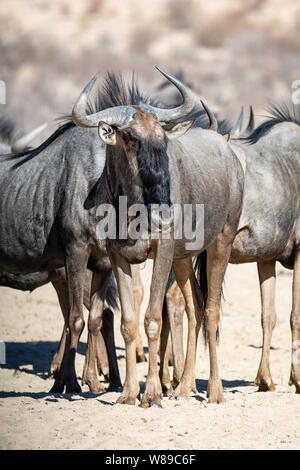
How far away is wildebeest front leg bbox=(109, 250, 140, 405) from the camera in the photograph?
564cm

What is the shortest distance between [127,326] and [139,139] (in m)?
1.31

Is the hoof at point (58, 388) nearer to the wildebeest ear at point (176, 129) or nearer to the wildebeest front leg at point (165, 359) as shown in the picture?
the wildebeest front leg at point (165, 359)

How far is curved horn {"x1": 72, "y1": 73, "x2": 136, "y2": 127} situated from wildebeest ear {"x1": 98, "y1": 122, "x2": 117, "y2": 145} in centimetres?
6

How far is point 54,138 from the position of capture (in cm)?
721

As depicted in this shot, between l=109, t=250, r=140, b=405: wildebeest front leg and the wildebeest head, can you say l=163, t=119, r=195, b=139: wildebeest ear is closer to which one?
the wildebeest head

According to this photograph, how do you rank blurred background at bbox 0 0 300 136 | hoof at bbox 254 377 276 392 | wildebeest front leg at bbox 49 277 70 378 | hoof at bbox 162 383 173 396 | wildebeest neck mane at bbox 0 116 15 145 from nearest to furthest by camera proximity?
1. hoof at bbox 162 383 173 396
2. hoof at bbox 254 377 276 392
3. wildebeest front leg at bbox 49 277 70 378
4. wildebeest neck mane at bbox 0 116 15 145
5. blurred background at bbox 0 0 300 136

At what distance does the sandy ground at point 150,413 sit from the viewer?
184 inches

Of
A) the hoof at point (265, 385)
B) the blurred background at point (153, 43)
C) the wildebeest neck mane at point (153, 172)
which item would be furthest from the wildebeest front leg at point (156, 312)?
the blurred background at point (153, 43)

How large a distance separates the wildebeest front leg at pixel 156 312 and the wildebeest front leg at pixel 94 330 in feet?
3.87

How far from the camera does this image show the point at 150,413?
5.30 meters

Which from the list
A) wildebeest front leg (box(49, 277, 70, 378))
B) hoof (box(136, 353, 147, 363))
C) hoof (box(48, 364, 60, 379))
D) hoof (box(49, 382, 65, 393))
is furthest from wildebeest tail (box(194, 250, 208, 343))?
hoof (box(136, 353, 147, 363))

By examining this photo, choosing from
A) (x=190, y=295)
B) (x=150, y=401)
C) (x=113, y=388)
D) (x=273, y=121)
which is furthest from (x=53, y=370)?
(x=273, y=121)

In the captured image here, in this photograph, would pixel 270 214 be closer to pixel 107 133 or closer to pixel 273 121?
pixel 273 121
